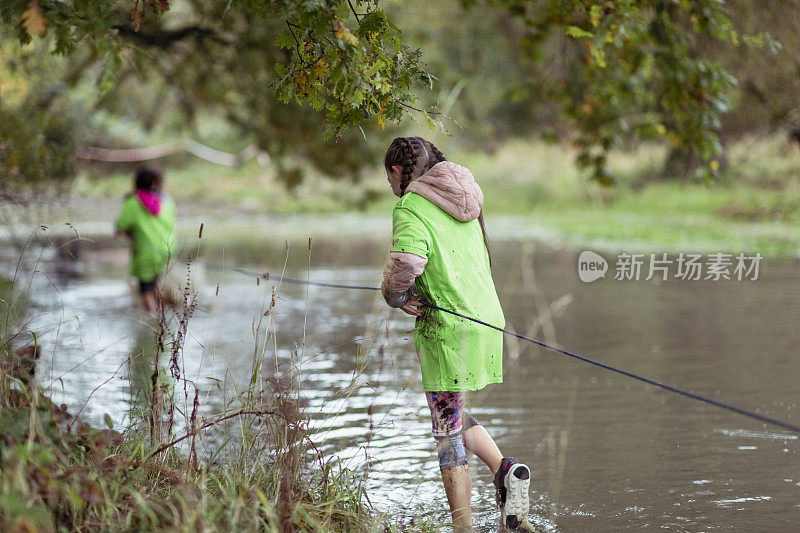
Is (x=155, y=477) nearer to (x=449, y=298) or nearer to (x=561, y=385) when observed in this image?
(x=449, y=298)

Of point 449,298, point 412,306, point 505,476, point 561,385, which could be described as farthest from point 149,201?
point 505,476

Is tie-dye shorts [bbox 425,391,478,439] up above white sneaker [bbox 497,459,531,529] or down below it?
above

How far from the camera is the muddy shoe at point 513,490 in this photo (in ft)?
14.9

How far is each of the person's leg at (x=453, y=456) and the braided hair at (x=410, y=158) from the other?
99 centimetres

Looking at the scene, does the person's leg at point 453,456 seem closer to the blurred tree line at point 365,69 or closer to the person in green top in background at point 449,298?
the person in green top in background at point 449,298

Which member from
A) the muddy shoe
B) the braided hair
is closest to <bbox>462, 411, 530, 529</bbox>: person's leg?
the muddy shoe

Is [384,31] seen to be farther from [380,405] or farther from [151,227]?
[151,227]

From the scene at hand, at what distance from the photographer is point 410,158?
4.60 meters

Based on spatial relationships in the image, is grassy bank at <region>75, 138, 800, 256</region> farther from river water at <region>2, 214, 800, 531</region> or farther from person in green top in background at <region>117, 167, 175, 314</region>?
person in green top in background at <region>117, 167, 175, 314</region>

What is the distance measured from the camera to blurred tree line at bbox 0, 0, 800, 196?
14.3 feet

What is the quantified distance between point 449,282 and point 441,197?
14.7 inches

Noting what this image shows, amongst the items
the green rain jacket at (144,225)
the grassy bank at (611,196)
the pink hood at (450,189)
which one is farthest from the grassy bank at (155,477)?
the grassy bank at (611,196)

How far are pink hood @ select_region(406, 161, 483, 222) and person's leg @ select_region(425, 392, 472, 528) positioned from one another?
0.83 meters

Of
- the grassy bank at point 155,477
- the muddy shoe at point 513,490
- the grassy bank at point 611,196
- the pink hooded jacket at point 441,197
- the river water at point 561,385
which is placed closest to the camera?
the grassy bank at point 155,477
